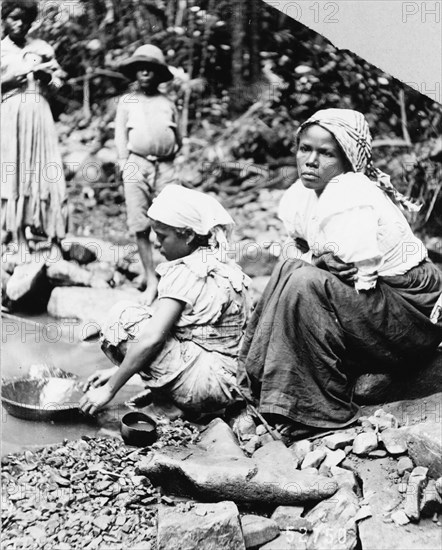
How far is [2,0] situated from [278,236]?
1.77 meters

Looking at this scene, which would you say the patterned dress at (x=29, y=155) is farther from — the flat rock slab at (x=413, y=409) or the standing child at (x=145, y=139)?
the flat rock slab at (x=413, y=409)

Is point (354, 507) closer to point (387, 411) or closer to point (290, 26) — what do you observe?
point (387, 411)

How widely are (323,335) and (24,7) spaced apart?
2.15 meters

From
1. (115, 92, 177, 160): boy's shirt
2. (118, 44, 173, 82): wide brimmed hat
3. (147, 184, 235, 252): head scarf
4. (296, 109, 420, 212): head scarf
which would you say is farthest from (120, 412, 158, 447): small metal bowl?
(118, 44, 173, 82): wide brimmed hat

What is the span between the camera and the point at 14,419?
3520 millimetres

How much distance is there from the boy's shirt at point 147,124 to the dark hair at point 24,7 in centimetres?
60

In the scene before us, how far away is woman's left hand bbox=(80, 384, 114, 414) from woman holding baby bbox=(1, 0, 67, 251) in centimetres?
87

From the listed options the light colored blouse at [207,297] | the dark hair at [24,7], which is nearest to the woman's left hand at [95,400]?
the light colored blouse at [207,297]

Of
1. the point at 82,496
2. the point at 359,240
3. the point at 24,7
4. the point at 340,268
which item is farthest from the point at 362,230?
the point at 24,7

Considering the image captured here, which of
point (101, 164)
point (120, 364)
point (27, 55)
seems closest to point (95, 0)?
point (27, 55)

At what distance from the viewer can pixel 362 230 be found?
10.2 feet

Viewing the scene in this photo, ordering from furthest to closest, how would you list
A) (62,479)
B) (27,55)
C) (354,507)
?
(27,55) → (62,479) → (354,507)

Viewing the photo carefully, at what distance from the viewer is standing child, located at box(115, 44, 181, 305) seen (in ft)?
12.2

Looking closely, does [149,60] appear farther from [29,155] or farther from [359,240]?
[359,240]
